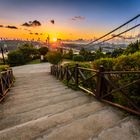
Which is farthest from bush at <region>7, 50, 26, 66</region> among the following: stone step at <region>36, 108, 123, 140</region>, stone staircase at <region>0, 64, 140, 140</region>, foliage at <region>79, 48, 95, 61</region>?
stone step at <region>36, 108, 123, 140</region>

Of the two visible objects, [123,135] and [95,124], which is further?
[95,124]

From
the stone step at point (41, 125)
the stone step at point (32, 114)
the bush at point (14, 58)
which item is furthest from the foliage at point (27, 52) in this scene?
the stone step at point (41, 125)

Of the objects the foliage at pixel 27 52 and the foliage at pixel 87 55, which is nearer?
the foliage at pixel 87 55

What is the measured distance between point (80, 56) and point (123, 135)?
2079cm

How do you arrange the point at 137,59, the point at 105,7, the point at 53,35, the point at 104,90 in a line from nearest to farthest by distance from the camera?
the point at 137,59 < the point at 104,90 < the point at 105,7 < the point at 53,35

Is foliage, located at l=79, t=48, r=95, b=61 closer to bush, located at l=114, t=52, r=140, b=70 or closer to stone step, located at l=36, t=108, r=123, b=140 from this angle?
bush, located at l=114, t=52, r=140, b=70

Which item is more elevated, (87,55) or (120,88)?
(120,88)

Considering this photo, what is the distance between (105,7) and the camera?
7832mm

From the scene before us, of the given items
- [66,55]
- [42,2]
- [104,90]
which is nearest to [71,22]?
[66,55]

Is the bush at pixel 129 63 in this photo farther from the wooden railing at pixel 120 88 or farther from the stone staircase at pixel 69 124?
the stone staircase at pixel 69 124

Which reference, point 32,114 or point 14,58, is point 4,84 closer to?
point 32,114

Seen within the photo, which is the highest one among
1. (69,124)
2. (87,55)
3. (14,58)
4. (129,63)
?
(129,63)

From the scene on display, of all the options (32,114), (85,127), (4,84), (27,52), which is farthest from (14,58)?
(85,127)

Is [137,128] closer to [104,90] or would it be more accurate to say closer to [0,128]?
[104,90]
